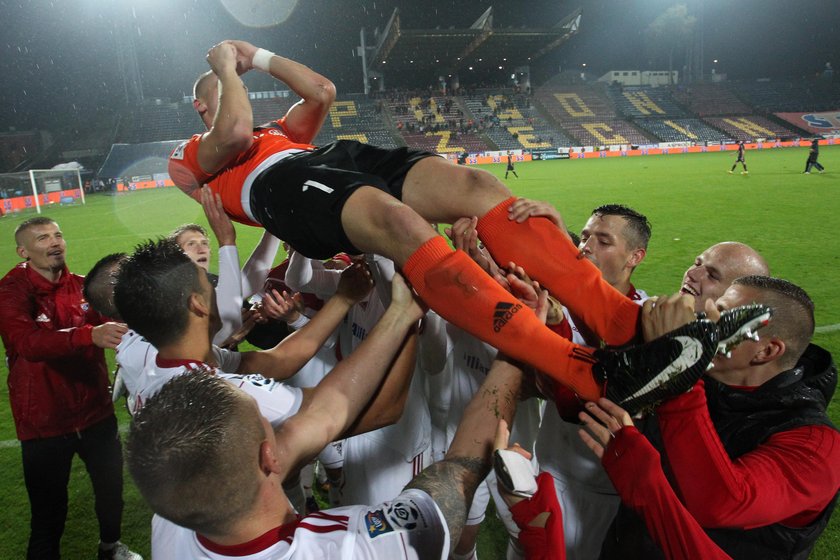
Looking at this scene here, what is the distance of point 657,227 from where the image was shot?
12000 mm

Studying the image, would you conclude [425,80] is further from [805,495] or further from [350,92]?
[805,495]

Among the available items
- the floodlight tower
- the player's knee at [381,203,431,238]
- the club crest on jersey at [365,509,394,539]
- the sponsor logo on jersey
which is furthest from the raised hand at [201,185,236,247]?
the floodlight tower

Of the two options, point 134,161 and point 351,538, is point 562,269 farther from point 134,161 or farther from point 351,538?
point 134,161

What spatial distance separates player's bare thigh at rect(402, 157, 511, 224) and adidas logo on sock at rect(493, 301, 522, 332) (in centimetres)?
63

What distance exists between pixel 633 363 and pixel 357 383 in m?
0.87

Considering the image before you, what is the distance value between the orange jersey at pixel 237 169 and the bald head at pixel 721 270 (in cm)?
212

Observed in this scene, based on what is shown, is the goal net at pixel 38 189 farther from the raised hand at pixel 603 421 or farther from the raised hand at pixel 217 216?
the raised hand at pixel 603 421

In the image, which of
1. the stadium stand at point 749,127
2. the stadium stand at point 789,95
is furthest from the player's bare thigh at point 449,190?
the stadium stand at point 789,95

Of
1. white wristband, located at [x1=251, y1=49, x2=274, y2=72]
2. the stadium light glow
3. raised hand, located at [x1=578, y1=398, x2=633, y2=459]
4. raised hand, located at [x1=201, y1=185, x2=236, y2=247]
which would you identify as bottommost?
raised hand, located at [x1=578, y1=398, x2=633, y2=459]

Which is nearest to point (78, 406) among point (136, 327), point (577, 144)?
point (136, 327)

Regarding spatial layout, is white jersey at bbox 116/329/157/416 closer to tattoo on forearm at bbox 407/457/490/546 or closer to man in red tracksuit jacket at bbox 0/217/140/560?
man in red tracksuit jacket at bbox 0/217/140/560

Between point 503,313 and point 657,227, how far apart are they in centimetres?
1147

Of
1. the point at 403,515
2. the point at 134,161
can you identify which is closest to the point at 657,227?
the point at 403,515

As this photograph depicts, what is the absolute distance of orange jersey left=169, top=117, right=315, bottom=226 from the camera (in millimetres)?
2594
